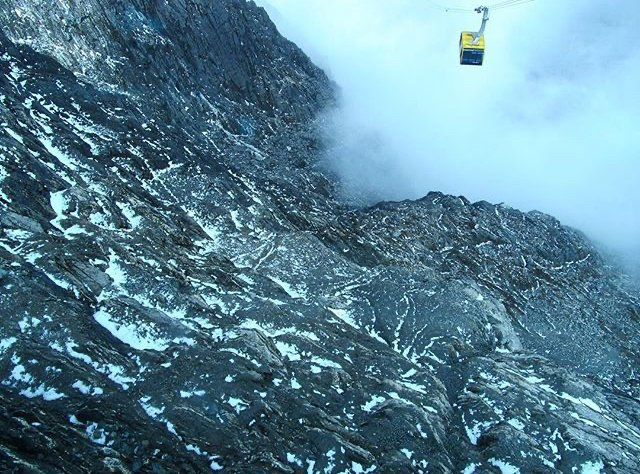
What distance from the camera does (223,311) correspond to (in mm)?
53219

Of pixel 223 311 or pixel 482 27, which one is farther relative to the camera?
pixel 482 27

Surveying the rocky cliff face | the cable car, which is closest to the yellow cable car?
the cable car

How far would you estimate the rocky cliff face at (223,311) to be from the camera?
37500 millimetres

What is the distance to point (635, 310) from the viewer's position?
390ft

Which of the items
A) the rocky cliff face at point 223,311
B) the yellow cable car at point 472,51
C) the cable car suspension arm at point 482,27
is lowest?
the rocky cliff face at point 223,311

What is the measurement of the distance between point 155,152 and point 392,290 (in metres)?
38.9

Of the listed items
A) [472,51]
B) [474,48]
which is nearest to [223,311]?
[472,51]

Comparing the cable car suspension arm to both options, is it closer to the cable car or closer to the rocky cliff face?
the cable car

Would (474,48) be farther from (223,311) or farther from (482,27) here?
(223,311)

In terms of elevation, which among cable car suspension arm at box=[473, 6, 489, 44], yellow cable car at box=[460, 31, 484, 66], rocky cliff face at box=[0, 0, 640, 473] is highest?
cable car suspension arm at box=[473, 6, 489, 44]

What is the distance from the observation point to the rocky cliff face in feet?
123

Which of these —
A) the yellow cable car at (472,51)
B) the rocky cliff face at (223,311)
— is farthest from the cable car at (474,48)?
the rocky cliff face at (223,311)

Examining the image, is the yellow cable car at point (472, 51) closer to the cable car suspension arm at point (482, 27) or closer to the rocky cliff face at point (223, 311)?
the cable car suspension arm at point (482, 27)

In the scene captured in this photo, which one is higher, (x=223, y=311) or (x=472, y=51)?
(x=472, y=51)
